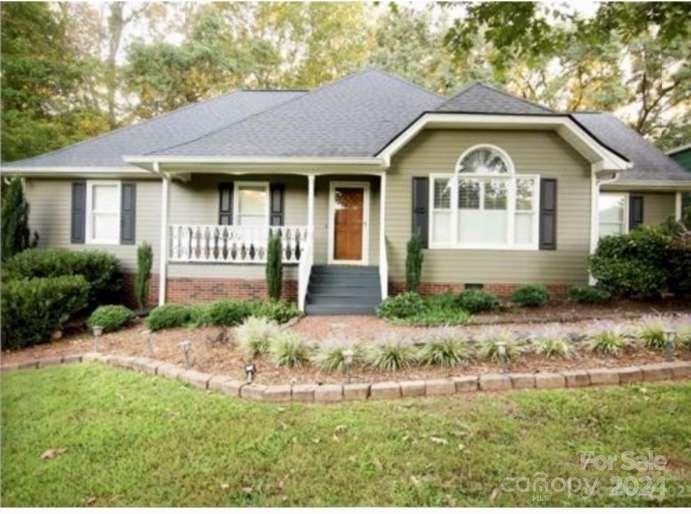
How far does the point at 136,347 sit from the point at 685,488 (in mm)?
5963

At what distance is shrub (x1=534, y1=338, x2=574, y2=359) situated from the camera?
4.49 m

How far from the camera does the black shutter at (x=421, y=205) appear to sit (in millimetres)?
8398

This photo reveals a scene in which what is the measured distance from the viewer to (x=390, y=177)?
8.43 meters

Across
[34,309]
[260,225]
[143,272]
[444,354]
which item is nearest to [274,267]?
[260,225]

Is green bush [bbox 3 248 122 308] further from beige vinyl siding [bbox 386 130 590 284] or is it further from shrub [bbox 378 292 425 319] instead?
beige vinyl siding [bbox 386 130 590 284]

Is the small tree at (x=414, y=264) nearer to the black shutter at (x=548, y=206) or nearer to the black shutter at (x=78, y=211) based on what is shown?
the black shutter at (x=548, y=206)

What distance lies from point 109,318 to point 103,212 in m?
4.61

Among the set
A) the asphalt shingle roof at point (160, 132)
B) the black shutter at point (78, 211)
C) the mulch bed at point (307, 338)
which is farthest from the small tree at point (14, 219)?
the mulch bed at point (307, 338)

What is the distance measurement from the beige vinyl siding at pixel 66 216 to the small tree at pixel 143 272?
0.98m

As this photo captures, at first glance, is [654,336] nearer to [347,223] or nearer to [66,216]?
[347,223]

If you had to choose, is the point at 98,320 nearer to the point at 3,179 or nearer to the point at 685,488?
the point at 685,488

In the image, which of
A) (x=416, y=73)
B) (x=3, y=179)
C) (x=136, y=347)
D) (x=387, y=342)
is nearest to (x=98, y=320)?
(x=136, y=347)

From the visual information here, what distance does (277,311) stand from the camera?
7.05m

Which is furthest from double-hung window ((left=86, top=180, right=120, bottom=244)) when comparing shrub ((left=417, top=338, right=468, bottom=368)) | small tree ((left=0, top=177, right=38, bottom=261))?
shrub ((left=417, top=338, right=468, bottom=368))
